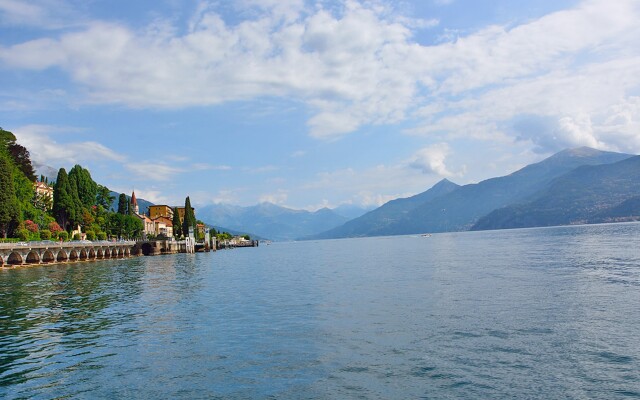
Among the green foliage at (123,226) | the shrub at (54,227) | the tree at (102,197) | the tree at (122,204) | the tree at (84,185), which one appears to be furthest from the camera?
the tree at (122,204)

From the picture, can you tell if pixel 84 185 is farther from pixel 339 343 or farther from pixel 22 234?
pixel 339 343

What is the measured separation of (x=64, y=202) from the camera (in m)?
114

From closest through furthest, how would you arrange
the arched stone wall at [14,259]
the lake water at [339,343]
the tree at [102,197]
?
the lake water at [339,343] → the arched stone wall at [14,259] → the tree at [102,197]

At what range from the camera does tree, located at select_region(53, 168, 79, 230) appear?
11344 cm

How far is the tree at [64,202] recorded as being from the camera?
11344cm

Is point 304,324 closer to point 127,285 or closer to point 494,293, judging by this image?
point 494,293

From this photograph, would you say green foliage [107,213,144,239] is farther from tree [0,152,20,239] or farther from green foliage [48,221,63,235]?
tree [0,152,20,239]

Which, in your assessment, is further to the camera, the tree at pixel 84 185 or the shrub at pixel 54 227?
the tree at pixel 84 185

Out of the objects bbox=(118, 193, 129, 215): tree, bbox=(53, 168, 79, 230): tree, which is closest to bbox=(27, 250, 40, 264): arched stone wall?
bbox=(53, 168, 79, 230): tree

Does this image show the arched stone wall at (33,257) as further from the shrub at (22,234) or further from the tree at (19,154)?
the tree at (19,154)

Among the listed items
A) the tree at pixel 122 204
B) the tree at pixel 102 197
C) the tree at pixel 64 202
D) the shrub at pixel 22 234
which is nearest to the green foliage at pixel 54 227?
the tree at pixel 64 202

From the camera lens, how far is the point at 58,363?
19781mm

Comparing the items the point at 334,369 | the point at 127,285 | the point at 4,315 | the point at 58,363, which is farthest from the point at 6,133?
the point at 334,369

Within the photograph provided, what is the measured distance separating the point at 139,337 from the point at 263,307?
10.4 meters
